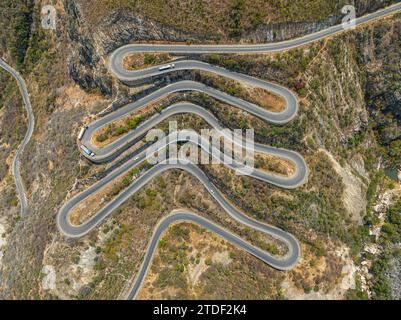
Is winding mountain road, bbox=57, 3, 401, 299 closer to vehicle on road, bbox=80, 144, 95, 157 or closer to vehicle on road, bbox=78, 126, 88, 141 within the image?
vehicle on road, bbox=78, 126, 88, 141

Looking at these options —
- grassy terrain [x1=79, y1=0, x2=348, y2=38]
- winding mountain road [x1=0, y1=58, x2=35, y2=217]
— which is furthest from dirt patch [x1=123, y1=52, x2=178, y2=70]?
winding mountain road [x1=0, y1=58, x2=35, y2=217]

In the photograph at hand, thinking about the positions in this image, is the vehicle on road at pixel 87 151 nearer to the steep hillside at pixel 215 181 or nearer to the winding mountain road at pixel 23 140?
the steep hillside at pixel 215 181

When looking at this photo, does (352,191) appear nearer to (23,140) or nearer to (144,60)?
(144,60)

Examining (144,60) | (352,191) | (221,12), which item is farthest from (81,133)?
(352,191)

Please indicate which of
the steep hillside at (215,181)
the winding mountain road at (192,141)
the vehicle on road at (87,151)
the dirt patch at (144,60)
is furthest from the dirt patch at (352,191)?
the vehicle on road at (87,151)

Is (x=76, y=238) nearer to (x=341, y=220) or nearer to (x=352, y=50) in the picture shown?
(x=341, y=220)

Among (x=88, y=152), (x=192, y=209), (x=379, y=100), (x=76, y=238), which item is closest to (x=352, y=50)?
(x=379, y=100)
